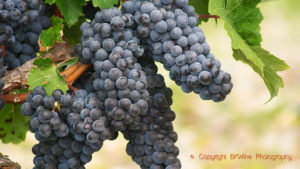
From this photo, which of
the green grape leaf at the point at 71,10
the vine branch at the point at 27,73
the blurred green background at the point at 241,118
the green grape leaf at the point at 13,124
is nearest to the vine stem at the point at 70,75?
the vine branch at the point at 27,73

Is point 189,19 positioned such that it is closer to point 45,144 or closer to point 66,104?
point 66,104

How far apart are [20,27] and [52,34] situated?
71 millimetres

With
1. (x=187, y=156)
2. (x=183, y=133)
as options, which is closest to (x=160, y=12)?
(x=187, y=156)

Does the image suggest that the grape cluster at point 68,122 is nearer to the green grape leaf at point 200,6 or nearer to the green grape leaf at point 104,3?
the green grape leaf at point 104,3

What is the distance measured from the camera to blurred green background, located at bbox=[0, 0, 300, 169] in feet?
9.16

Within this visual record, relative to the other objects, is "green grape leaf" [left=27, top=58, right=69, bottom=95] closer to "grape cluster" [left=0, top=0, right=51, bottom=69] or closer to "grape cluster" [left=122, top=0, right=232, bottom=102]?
"grape cluster" [left=0, top=0, right=51, bottom=69]

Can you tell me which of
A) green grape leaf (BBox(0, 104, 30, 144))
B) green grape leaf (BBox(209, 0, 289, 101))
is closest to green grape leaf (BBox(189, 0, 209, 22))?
green grape leaf (BBox(209, 0, 289, 101))

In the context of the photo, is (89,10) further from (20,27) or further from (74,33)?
(20,27)

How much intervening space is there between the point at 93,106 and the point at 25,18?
25cm

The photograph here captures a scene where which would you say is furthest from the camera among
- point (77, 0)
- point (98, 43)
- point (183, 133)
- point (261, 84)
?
point (261, 84)

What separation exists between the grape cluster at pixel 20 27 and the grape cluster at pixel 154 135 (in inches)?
10.5

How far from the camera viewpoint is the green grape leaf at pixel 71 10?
0.84 meters

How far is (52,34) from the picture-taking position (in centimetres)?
85

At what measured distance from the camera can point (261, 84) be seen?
3.50m
